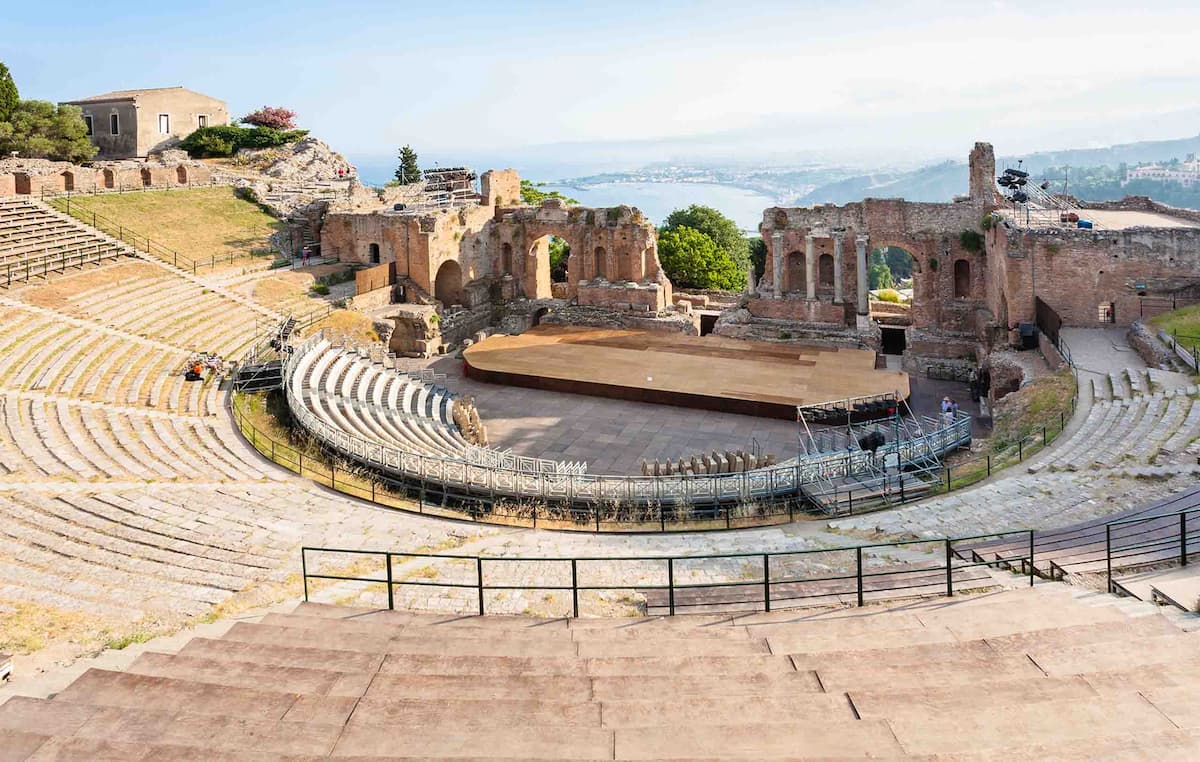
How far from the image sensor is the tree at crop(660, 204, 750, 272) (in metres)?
64.9

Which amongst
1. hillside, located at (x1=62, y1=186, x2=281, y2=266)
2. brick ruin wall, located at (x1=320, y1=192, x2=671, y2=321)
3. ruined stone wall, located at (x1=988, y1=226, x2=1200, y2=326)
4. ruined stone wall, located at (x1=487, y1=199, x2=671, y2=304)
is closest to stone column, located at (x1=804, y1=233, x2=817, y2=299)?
brick ruin wall, located at (x1=320, y1=192, x2=671, y2=321)

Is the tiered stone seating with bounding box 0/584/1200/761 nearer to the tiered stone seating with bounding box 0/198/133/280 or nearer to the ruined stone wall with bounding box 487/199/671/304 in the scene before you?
the tiered stone seating with bounding box 0/198/133/280

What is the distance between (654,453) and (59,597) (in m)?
16.0

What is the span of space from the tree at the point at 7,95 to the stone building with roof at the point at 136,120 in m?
6.28

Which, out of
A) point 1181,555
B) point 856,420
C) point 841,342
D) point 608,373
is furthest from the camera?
point 841,342

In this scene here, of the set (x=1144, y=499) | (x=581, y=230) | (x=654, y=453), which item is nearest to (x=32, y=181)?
(x=581, y=230)

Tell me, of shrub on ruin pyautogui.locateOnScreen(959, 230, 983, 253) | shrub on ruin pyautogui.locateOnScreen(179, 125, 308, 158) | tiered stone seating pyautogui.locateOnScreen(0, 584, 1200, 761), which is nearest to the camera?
tiered stone seating pyautogui.locateOnScreen(0, 584, 1200, 761)

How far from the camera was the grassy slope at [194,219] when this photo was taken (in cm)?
3734

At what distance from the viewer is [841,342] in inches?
1391

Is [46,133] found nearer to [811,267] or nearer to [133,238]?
[133,238]

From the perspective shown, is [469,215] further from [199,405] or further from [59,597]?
[59,597]

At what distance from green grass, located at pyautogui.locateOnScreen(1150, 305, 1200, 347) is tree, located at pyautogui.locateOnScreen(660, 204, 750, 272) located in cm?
3782

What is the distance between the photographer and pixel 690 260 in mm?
55469

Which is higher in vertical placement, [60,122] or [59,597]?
Result: [60,122]
